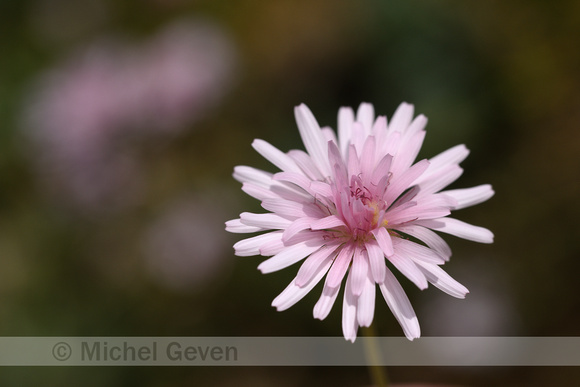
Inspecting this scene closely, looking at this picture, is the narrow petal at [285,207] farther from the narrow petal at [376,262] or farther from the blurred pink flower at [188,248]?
the blurred pink flower at [188,248]

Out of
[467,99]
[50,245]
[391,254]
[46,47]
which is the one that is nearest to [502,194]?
[467,99]

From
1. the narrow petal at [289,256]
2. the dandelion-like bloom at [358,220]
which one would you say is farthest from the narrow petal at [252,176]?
the narrow petal at [289,256]

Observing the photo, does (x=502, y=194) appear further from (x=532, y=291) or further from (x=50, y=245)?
(x=50, y=245)

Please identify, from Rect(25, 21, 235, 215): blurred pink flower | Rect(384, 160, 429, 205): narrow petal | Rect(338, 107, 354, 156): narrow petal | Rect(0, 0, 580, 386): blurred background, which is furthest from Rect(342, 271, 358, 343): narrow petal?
Rect(25, 21, 235, 215): blurred pink flower

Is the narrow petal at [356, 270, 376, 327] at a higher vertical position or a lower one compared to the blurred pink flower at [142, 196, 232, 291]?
lower

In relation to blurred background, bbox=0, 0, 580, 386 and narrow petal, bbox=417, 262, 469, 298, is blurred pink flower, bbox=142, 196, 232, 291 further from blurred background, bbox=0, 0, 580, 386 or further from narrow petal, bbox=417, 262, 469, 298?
narrow petal, bbox=417, 262, 469, 298

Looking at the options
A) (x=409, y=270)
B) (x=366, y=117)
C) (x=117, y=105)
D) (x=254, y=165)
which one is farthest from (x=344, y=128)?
(x=117, y=105)

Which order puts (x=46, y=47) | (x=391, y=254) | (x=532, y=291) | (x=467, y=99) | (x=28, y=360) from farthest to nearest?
(x=46, y=47), (x=467, y=99), (x=532, y=291), (x=28, y=360), (x=391, y=254)
